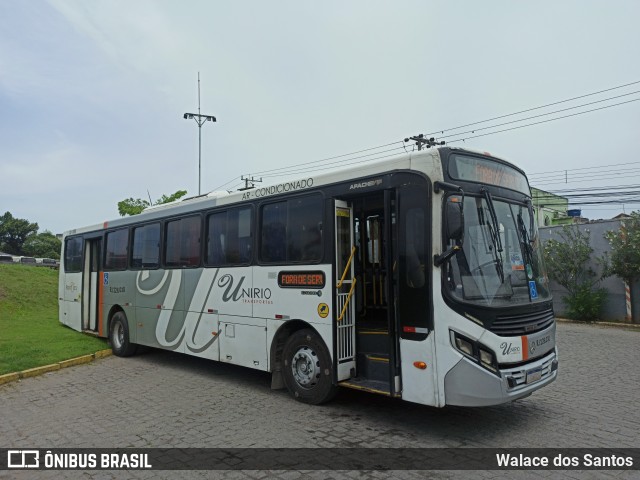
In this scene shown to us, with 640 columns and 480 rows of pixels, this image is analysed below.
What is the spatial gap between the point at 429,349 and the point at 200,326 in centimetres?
478

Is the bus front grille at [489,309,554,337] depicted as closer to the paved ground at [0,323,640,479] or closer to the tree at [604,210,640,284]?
the paved ground at [0,323,640,479]

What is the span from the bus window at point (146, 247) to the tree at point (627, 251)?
47.3 feet

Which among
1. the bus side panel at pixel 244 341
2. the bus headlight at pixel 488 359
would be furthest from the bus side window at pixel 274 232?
the bus headlight at pixel 488 359

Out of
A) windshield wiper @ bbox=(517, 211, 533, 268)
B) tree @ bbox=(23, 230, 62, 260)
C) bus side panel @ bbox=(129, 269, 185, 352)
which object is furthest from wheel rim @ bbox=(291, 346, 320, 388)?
tree @ bbox=(23, 230, 62, 260)

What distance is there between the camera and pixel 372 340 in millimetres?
6270

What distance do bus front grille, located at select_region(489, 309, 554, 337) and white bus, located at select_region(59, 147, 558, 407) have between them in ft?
0.06

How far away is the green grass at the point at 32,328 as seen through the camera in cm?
985

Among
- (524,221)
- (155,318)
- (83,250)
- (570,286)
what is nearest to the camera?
(524,221)

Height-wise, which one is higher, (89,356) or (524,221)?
(524,221)

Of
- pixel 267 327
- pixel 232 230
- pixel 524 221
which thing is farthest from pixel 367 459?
pixel 232 230

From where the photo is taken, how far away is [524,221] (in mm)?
6184

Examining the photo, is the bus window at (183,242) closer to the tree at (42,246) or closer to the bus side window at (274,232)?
the bus side window at (274,232)

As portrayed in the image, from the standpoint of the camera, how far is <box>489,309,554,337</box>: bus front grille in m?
5.23

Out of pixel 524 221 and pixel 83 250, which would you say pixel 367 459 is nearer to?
pixel 524 221
